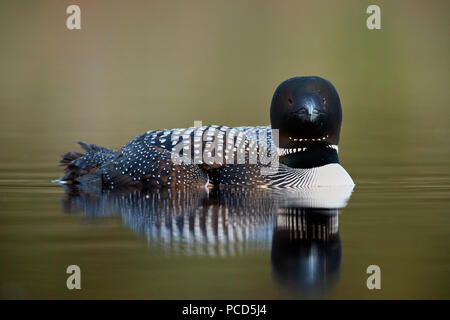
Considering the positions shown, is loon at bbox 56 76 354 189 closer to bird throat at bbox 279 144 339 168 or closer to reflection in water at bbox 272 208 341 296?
bird throat at bbox 279 144 339 168

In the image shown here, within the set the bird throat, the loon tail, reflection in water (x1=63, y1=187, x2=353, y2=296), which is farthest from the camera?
the loon tail

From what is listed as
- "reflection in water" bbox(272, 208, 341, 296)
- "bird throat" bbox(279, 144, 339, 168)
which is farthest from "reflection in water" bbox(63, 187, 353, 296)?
"bird throat" bbox(279, 144, 339, 168)

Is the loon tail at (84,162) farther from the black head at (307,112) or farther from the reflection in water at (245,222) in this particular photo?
the black head at (307,112)

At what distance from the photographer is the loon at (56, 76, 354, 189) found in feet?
22.4

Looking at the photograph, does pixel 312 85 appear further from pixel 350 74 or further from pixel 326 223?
pixel 350 74

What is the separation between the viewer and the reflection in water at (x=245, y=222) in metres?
4.18

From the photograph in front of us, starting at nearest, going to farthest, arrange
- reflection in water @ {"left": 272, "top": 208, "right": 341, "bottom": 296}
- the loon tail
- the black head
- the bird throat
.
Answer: reflection in water @ {"left": 272, "top": 208, "right": 341, "bottom": 296} → the black head → the bird throat → the loon tail

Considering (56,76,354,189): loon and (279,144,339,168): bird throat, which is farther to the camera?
(279,144,339,168): bird throat

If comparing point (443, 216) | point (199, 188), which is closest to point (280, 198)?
point (199, 188)

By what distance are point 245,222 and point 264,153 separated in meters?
1.71

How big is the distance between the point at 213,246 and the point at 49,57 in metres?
25.5

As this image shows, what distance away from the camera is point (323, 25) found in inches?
1271

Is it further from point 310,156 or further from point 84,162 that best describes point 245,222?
point 84,162

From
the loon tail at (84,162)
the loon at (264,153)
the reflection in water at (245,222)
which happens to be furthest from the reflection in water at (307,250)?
the loon tail at (84,162)
